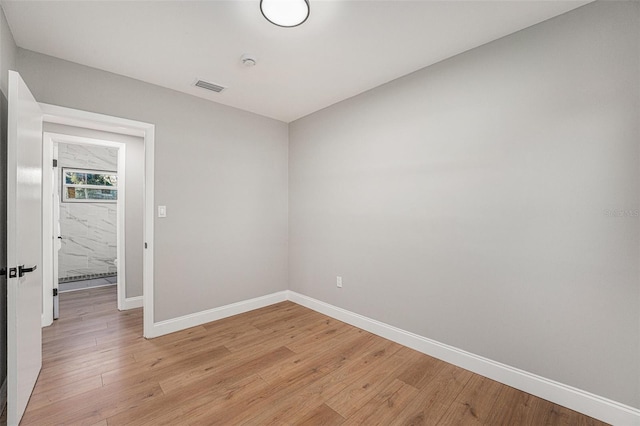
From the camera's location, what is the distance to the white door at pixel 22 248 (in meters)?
1.56

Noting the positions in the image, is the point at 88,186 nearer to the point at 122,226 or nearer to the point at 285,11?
the point at 122,226

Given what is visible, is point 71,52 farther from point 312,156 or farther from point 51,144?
point 312,156

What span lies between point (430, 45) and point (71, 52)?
9.82 feet

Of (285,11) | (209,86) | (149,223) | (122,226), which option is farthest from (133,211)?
(285,11)

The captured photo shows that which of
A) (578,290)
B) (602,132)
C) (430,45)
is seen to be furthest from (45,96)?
(578,290)

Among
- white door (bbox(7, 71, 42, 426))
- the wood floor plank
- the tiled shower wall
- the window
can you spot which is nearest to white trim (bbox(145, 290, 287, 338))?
white door (bbox(7, 71, 42, 426))

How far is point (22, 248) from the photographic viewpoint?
168 cm

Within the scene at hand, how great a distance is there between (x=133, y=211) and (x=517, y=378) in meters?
4.60

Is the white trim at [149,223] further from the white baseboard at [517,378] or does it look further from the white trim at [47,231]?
the white baseboard at [517,378]

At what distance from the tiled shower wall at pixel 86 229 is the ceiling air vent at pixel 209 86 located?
362 centimetres

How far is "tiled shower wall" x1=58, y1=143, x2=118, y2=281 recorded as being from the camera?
5.32 m

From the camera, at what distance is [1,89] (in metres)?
1.82

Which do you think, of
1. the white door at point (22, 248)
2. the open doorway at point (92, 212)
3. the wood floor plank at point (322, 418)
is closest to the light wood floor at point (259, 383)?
the wood floor plank at point (322, 418)

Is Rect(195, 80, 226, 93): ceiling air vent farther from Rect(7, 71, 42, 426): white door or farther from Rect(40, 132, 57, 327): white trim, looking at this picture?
Rect(40, 132, 57, 327): white trim
